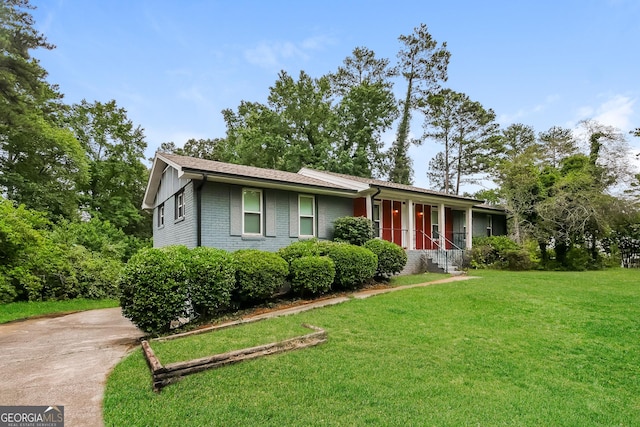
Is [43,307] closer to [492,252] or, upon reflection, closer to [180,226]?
[180,226]

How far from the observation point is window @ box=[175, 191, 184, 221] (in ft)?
37.5

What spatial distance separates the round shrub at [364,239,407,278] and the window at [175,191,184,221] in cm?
638

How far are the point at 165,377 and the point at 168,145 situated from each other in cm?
3365

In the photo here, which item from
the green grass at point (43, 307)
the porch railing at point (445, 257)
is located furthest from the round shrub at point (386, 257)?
the green grass at point (43, 307)

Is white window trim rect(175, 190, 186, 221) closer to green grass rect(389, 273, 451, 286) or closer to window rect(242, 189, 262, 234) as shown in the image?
window rect(242, 189, 262, 234)

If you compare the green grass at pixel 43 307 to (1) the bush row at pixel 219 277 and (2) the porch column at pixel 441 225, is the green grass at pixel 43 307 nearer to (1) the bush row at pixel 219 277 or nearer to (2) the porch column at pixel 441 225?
(1) the bush row at pixel 219 277

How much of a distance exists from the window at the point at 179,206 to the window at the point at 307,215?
13.0 ft

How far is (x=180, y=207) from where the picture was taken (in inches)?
460

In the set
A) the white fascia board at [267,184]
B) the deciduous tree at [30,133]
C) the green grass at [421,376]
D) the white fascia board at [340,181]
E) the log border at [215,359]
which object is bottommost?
the green grass at [421,376]

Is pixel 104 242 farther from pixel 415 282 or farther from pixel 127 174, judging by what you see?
pixel 415 282

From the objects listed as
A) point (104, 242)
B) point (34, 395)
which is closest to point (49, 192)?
point (104, 242)

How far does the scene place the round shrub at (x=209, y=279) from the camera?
668cm

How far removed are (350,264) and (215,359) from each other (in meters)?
5.62

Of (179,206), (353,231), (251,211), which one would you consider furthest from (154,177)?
(353,231)
